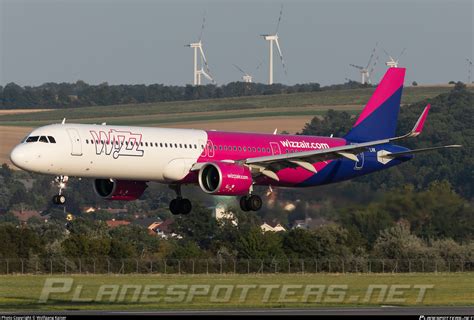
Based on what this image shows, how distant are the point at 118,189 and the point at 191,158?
4530 millimetres

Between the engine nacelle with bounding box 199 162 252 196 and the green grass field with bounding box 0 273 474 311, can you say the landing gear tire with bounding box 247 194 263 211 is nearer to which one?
the engine nacelle with bounding box 199 162 252 196

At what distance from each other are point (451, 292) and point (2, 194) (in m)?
110

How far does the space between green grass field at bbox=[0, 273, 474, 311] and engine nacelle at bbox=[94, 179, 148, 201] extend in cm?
537

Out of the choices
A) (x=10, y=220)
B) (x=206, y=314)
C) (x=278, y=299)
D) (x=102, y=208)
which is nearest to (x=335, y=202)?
(x=278, y=299)

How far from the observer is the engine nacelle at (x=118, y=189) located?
7725 cm

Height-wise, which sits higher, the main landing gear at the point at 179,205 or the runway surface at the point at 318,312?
the main landing gear at the point at 179,205

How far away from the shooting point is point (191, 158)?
251 ft

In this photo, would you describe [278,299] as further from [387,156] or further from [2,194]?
[2,194]

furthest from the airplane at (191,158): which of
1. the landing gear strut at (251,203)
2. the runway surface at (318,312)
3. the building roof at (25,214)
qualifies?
the building roof at (25,214)

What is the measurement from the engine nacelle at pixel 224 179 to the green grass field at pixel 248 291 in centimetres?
569

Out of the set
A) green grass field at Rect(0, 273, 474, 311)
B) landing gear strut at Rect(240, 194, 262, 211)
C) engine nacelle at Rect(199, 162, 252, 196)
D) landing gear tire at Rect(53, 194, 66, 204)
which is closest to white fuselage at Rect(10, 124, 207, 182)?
engine nacelle at Rect(199, 162, 252, 196)

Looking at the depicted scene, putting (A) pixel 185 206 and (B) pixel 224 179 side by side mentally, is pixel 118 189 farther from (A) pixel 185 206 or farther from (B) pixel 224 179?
(B) pixel 224 179

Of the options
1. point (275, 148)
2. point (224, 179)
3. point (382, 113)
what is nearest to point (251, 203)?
point (224, 179)

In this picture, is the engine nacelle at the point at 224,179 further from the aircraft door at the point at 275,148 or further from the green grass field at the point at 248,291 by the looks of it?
the green grass field at the point at 248,291
